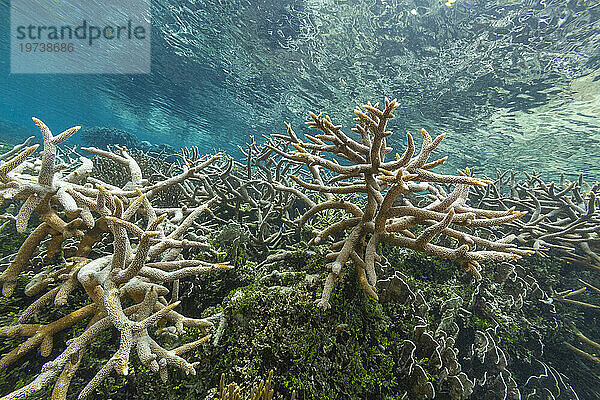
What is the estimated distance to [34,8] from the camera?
1561 centimetres

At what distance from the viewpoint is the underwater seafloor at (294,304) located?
158 cm

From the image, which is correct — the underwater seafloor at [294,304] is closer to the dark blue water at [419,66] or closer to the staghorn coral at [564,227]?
the staghorn coral at [564,227]

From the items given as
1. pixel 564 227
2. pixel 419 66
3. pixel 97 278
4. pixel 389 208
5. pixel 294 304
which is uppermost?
pixel 419 66

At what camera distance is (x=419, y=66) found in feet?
38.6

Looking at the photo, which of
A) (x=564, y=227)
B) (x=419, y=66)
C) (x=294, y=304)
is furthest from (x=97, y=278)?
(x=419, y=66)

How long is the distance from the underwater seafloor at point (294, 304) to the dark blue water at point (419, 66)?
10420mm

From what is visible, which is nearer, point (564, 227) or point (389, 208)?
point (389, 208)

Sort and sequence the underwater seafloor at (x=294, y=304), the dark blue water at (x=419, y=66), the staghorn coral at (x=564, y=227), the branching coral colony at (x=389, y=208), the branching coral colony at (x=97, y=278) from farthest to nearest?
the dark blue water at (x=419, y=66) < the staghorn coral at (x=564, y=227) < the branching coral colony at (x=389, y=208) < the underwater seafloor at (x=294, y=304) < the branching coral colony at (x=97, y=278)

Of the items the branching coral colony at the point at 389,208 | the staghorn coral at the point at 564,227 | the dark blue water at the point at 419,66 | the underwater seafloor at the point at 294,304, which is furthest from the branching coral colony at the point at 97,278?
the dark blue water at the point at 419,66

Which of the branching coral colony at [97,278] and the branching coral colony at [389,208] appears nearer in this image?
the branching coral colony at [97,278]

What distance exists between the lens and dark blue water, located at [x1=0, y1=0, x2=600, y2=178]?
29.4 feet

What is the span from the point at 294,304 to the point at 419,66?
45.0 feet

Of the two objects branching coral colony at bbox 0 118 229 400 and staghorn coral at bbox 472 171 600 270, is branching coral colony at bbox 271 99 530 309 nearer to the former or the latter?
branching coral colony at bbox 0 118 229 400

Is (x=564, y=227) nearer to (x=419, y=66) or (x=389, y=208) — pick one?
(x=389, y=208)
